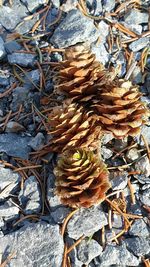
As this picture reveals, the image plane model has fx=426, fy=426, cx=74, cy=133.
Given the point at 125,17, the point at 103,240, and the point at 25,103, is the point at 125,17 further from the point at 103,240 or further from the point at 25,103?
the point at 103,240

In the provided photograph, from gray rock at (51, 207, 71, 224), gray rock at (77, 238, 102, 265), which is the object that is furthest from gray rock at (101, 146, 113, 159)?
gray rock at (77, 238, 102, 265)

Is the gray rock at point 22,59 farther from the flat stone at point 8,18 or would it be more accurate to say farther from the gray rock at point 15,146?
the gray rock at point 15,146

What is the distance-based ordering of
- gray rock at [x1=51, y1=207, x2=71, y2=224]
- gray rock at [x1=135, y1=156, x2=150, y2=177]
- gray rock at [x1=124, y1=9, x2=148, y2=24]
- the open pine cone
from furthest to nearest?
1. gray rock at [x1=124, y1=9, x2=148, y2=24]
2. gray rock at [x1=135, y1=156, x2=150, y2=177]
3. gray rock at [x1=51, y1=207, x2=71, y2=224]
4. the open pine cone

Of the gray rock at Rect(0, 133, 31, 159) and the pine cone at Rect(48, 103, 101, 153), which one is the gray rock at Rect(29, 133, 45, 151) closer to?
the gray rock at Rect(0, 133, 31, 159)

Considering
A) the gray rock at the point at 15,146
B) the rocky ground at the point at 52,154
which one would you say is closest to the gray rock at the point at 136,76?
the rocky ground at the point at 52,154

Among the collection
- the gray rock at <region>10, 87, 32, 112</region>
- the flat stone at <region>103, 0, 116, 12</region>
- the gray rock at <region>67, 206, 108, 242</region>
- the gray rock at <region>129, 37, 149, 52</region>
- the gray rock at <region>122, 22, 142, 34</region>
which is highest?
the flat stone at <region>103, 0, 116, 12</region>

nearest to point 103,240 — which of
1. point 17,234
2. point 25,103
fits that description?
point 17,234
